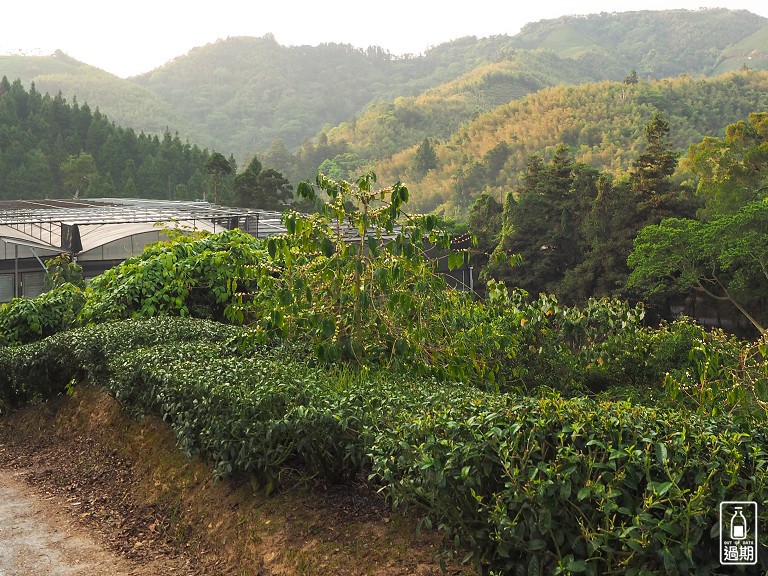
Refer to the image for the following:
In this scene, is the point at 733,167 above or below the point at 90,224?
above

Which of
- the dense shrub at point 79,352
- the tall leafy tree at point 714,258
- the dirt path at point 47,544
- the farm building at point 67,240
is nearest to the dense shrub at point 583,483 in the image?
the dirt path at point 47,544

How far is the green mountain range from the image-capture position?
240 ft

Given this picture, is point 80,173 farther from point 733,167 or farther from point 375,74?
point 375,74

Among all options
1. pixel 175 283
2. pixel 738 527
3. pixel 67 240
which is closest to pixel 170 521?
pixel 738 527

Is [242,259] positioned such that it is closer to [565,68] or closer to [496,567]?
[496,567]

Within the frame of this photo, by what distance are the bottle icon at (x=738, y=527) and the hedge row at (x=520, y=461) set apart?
0.06 metres

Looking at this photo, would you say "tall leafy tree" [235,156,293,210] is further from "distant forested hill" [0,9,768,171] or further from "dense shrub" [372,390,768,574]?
"distant forested hill" [0,9,768,171]

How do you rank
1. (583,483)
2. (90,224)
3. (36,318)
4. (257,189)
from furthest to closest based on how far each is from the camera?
1. (257,189)
2. (90,224)
3. (36,318)
4. (583,483)

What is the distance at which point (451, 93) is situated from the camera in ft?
349

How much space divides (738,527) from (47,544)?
3.37 metres

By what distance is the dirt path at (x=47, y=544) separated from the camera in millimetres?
4008

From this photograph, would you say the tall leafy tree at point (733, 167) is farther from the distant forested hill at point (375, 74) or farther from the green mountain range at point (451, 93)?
the distant forested hill at point (375, 74)

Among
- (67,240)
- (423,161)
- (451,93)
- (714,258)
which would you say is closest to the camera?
(67,240)

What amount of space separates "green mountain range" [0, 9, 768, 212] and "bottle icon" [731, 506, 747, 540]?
2540 inches
